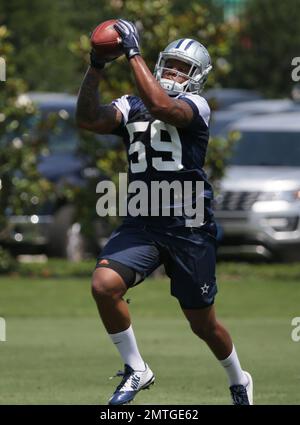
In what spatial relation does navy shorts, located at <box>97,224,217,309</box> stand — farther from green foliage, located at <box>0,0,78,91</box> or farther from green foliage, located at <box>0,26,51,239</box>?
green foliage, located at <box>0,0,78,91</box>

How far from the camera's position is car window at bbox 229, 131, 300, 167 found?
21094 mm

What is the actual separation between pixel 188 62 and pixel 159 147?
576 millimetres

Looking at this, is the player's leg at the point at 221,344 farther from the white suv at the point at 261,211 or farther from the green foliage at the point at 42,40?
the green foliage at the point at 42,40

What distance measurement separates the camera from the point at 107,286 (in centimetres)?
843

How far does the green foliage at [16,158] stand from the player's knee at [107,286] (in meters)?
10.4

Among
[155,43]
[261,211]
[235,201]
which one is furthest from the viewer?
[235,201]

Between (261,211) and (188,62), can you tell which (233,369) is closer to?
(188,62)

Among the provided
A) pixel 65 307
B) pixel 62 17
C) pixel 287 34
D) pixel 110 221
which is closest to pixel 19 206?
pixel 110 221

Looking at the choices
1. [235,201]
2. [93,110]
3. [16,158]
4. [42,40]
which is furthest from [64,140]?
[93,110]

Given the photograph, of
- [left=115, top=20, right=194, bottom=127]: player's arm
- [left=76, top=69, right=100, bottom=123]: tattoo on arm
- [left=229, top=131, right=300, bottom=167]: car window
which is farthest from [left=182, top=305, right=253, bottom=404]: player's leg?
[left=229, top=131, right=300, bottom=167]: car window

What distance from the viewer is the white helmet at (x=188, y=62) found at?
8.80 meters

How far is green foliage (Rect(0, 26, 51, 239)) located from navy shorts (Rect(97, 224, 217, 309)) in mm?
10048

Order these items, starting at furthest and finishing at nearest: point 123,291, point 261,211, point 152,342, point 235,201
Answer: point 235,201
point 261,211
point 152,342
point 123,291

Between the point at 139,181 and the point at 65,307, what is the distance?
7.78m
